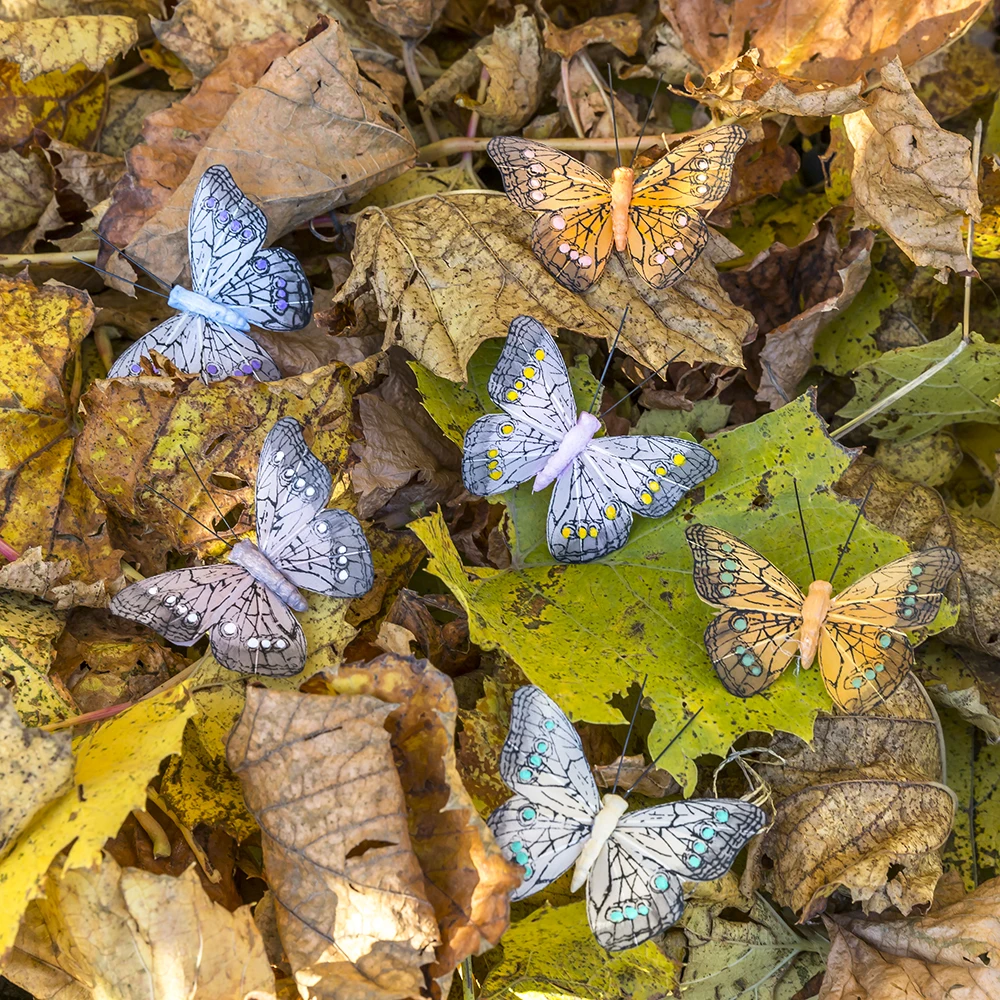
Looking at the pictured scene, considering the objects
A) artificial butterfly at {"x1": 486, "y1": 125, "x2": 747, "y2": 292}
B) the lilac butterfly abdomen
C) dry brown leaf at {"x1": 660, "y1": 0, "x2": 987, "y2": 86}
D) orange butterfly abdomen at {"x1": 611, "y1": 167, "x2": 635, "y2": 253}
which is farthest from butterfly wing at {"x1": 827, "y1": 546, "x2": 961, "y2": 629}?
dry brown leaf at {"x1": 660, "y1": 0, "x2": 987, "y2": 86}

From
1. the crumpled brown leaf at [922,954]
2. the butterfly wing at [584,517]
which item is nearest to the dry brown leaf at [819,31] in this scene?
the butterfly wing at [584,517]

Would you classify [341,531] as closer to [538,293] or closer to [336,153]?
[538,293]

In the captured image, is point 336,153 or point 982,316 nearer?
point 336,153

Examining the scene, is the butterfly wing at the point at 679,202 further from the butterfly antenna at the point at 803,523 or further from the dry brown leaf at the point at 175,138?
the dry brown leaf at the point at 175,138

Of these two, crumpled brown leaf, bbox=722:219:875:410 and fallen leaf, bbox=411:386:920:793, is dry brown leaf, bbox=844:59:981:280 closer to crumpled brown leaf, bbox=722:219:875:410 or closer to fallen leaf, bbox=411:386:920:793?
crumpled brown leaf, bbox=722:219:875:410

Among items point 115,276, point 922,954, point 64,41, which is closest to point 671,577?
point 922,954

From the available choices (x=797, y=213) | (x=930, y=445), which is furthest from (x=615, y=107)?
(x=930, y=445)
